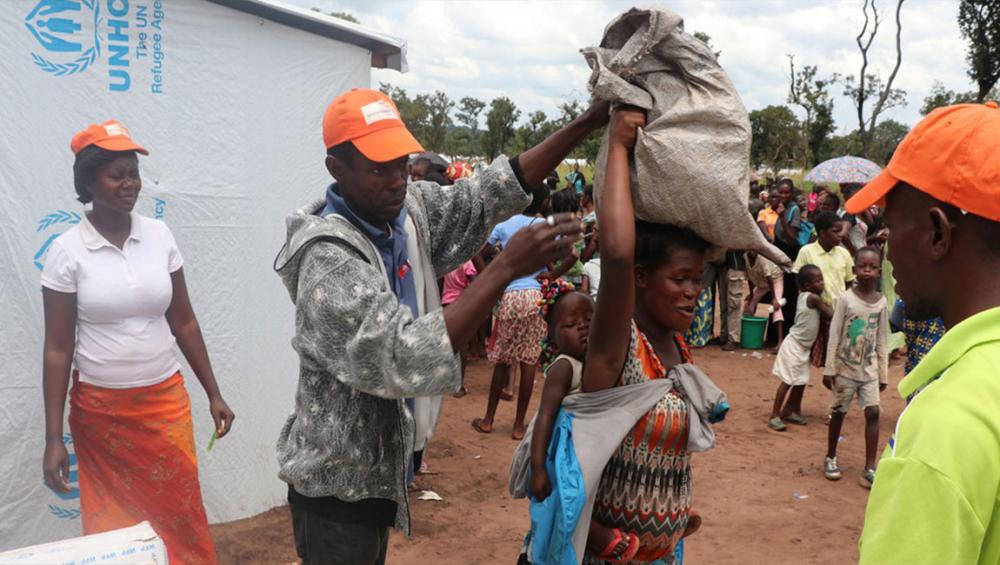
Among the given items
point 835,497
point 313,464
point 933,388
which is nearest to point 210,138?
point 313,464

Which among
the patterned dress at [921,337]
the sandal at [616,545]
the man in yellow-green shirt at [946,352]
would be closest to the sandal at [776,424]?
the patterned dress at [921,337]

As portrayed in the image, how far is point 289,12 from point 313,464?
9.84 ft

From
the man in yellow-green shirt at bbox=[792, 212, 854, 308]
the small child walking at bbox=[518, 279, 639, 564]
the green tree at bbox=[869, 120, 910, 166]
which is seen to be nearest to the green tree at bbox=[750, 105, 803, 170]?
the green tree at bbox=[869, 120, 910, 166]

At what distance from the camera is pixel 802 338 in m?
6.93

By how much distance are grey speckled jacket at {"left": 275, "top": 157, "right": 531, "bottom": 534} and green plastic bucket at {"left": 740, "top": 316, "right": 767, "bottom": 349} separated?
8378 millimetres

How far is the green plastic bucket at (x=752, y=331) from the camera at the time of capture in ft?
34.0

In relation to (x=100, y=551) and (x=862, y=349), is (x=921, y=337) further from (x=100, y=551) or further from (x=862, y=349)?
(x=100, y=551)

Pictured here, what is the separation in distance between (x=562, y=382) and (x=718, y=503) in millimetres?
3180

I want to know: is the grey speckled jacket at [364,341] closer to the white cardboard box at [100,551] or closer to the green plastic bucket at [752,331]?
the white cardboard box at [100,551]

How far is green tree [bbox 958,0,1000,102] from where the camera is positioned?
20000 mm

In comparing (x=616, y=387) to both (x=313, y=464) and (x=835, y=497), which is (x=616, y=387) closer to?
(x=313, y=464)

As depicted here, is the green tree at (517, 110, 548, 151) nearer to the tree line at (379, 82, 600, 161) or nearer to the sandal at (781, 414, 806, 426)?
the tree line at (379, 82, 600, 161)

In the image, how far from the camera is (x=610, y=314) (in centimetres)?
208

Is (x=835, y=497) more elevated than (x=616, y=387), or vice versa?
(x=616, y=387)
